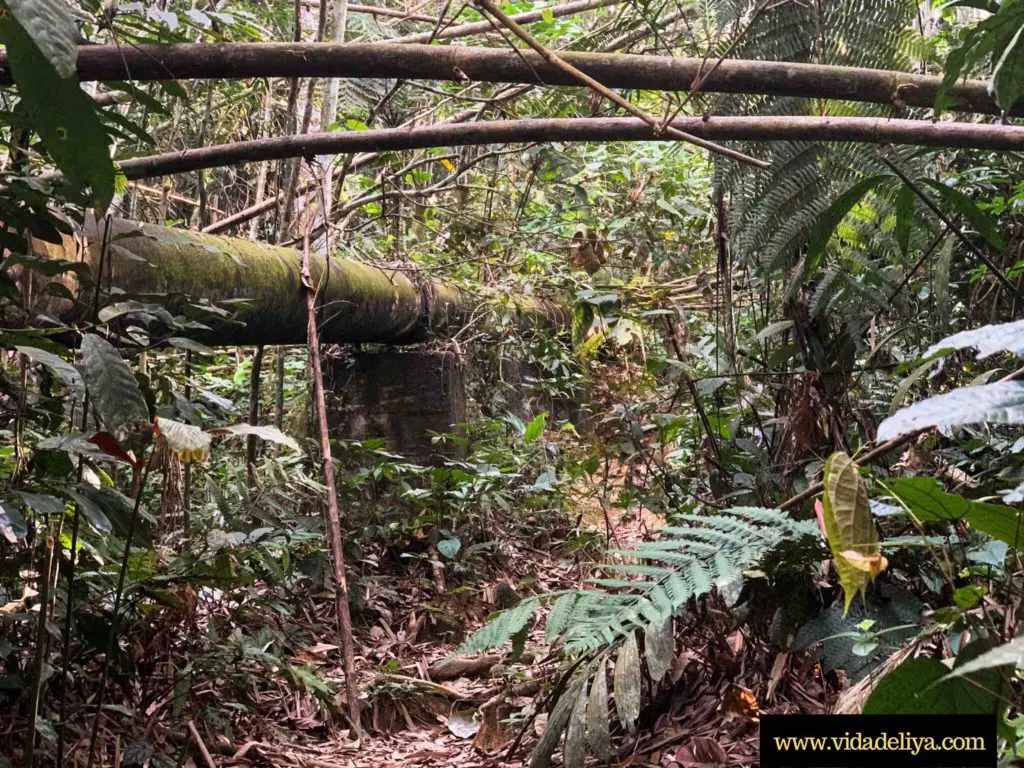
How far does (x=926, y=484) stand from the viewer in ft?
3.72

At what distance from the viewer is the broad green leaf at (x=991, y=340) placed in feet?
2.91

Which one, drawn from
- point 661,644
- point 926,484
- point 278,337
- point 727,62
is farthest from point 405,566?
point 926,484

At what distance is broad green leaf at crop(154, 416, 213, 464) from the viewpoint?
179 cm

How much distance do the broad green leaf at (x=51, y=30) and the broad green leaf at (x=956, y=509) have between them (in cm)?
111

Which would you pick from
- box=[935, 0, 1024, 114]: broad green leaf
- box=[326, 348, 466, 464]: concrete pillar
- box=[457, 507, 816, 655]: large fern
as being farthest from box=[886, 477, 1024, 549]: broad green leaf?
box=[326, 348, 466, 464]: concrete pillar

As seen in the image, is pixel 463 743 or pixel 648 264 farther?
pixel 648 264

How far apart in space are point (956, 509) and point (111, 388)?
1.47 meters

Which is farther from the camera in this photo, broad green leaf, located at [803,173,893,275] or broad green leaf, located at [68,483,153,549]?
broad green leaf, located at [68,483,153,549]

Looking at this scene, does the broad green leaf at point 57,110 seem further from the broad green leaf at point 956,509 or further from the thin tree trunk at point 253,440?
the thin tree trunk at point 253,440

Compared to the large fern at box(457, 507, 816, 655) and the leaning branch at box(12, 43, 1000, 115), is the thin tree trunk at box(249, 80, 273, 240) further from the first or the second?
the large fern at box(457, 507, 816, 655)

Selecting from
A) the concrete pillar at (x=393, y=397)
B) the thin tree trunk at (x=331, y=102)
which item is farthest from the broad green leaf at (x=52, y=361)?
the concrete pillar at (x=393, y=397)

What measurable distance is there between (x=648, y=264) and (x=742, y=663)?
11.9 feet

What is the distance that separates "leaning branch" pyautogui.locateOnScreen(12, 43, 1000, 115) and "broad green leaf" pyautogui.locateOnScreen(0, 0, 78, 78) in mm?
894

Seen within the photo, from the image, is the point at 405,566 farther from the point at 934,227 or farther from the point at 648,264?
the point at 934,227
